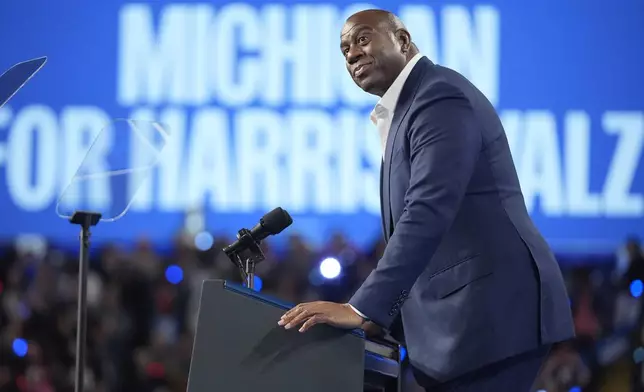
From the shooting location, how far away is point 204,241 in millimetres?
8055

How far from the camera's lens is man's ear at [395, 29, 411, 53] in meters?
2.37

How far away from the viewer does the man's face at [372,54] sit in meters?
2.32

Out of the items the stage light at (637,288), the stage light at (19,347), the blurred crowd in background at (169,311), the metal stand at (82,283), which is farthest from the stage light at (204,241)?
the metal stand at (82,283)

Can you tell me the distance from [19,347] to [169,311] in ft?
4.04

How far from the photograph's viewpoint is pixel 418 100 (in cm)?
224

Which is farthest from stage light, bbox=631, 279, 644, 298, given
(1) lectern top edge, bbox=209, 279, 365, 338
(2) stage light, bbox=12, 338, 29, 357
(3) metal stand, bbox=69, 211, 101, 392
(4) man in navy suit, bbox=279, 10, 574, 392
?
(1) lectern top edge, bbox=209, 279, 365, 338

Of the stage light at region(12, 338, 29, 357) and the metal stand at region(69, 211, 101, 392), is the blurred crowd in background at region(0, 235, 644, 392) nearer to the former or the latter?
the stage light at region(12, 338, 29, 357)

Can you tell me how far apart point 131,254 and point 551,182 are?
3.46 metres

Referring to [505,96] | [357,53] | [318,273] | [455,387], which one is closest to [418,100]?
[357,53]

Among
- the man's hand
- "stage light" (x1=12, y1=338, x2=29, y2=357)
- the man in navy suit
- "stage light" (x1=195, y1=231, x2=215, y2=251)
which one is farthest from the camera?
"stage light" (x1=195, y1=231, x2=215, y2=251)

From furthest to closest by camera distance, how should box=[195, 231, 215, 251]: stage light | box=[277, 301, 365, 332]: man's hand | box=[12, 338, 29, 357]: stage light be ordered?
box=[195, 231, 215, 251]: stage light
box=[12, 338, 29, 357]: stage light
box=[277, 301, 365, 332]: man's hand

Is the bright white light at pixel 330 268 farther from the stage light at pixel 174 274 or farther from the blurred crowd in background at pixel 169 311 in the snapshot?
the stage light at pixel 174 274

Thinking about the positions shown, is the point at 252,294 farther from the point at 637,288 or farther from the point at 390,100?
the point at 637,288

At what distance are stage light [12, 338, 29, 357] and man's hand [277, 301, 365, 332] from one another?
607 cm
